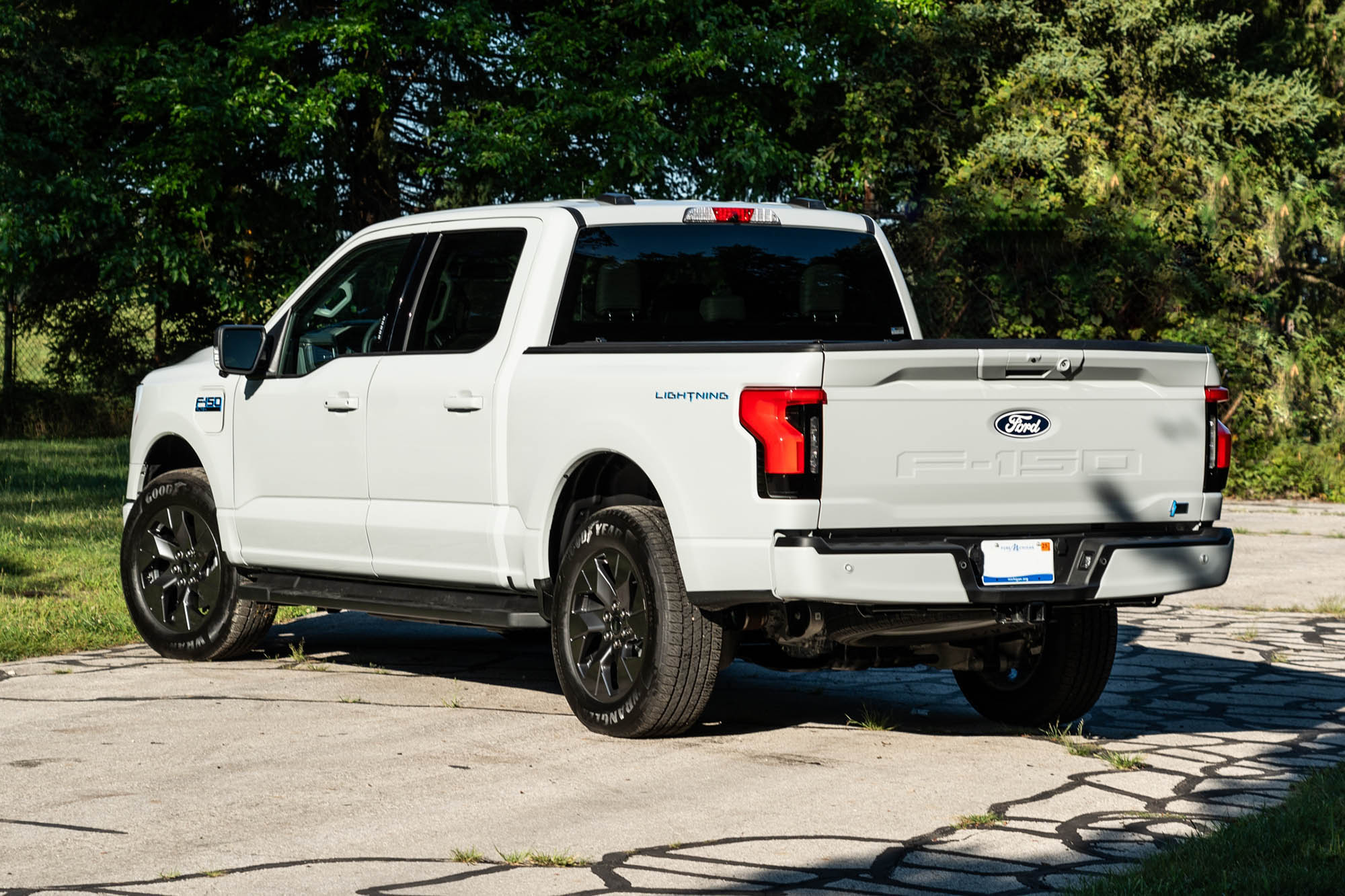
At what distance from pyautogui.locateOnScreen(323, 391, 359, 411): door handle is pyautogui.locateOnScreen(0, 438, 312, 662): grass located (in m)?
2.28

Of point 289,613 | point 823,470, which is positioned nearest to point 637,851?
point 823,470

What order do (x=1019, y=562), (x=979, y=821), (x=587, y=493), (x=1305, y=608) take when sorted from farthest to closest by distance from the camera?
(x=1305, y=608) < (x=587, y=493) < (x=1019, y=562) < (x=979, y=821)

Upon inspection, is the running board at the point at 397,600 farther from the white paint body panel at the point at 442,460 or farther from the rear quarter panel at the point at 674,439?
the rear quarter panel at the point at 674,439

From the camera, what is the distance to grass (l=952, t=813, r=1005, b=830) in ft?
19.1

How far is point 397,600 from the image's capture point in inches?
324

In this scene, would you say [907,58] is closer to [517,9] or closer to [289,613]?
[517,9]

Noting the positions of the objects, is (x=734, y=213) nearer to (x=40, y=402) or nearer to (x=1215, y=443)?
(x=1215, y=443)

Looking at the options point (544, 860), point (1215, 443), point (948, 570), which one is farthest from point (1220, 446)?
point (544, 860)

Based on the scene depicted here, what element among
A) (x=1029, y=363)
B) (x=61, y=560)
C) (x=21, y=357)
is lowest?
(x=61, y=560)

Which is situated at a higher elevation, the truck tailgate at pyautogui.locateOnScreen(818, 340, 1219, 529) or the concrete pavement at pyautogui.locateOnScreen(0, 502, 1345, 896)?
the truck tailgate at pyautogui.locateOnScreen(818, 340, 1219, 529)

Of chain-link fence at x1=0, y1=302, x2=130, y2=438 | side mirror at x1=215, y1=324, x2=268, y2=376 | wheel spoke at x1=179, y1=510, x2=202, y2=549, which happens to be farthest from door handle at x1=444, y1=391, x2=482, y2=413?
chain-link fence at x1=0, y1=302, x2=130, y2=438

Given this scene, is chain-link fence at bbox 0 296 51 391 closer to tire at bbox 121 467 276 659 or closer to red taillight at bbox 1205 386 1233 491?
tire at bbox 121 467 276 659

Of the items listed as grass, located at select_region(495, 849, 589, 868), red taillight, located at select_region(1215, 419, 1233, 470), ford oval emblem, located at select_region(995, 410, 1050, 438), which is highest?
ford oval emblem, located at select_region(995, 410, 1050, 438)

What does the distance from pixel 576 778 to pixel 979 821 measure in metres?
1.47
